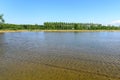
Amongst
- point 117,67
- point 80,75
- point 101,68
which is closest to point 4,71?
point 80,75

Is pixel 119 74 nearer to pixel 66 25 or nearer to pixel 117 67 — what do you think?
pixel 117 67

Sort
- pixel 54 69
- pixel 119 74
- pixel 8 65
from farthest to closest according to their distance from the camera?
pixel 8 65, pixel 54 69, pixel 119 74

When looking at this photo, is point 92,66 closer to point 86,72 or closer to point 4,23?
point 86,72

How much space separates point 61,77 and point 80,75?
3.38 ft

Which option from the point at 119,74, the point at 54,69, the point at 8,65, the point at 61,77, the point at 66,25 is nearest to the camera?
the point at 61,77

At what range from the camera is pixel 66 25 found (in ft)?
372

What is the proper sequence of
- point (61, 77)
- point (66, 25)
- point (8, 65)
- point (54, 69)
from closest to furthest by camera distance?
point (61, 77) < point (54, 69) < point (8, 65) < point (66, 25)

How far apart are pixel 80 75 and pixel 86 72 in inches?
26.1

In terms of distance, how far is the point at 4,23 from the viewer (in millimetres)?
82812

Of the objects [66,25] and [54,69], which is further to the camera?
[66,25]

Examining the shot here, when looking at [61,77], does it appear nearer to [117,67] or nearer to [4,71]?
[4,71]

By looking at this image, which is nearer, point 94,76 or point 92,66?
point 94,76

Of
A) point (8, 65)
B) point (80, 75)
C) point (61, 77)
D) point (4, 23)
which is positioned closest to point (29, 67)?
point (8, 65)

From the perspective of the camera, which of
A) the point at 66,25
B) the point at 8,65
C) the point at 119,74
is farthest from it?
the point at 66,25
